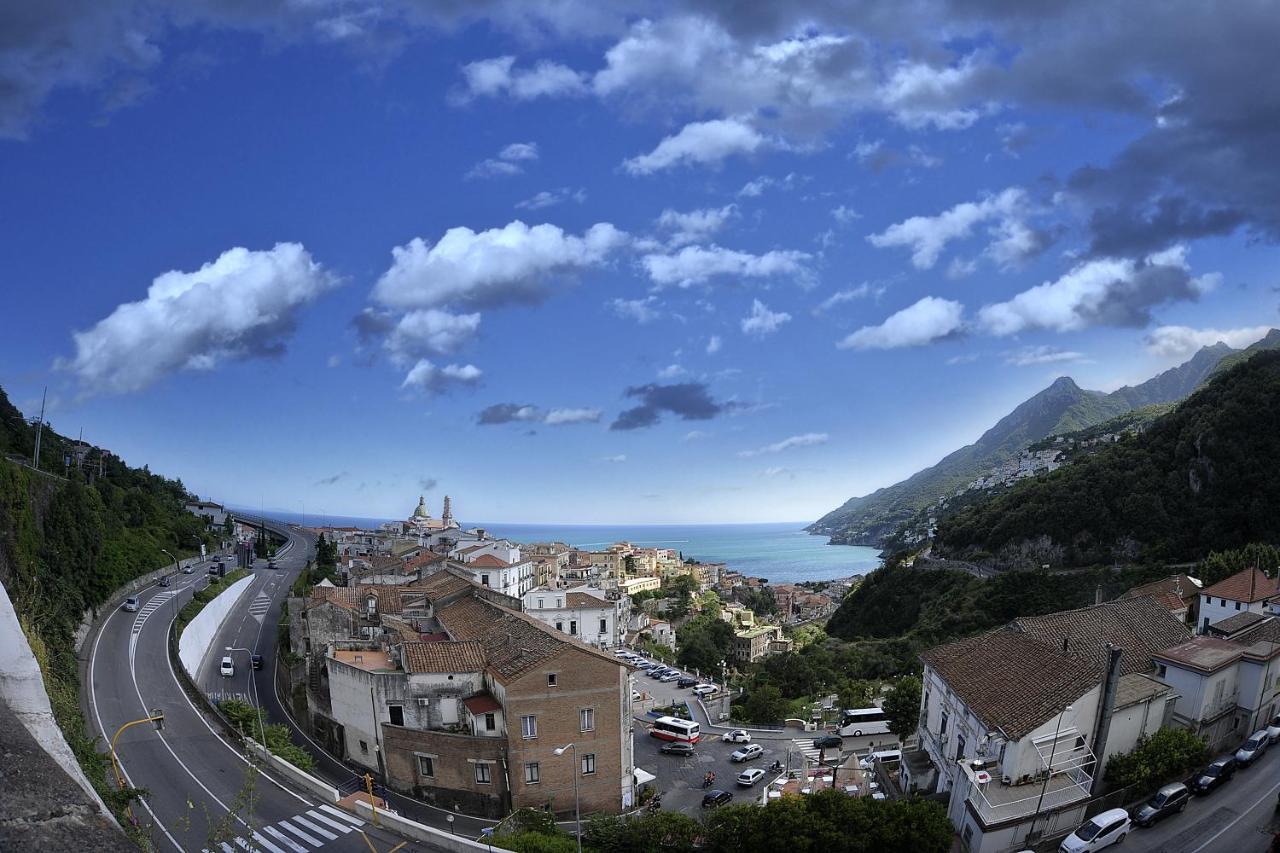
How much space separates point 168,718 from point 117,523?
33403 millimetres

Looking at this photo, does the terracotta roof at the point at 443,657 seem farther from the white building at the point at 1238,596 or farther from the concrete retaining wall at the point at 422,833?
the white building at the point at 1238,596

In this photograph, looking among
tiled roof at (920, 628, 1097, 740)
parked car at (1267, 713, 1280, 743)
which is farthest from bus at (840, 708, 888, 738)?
parked car at (1267, 713, 1280, 743)

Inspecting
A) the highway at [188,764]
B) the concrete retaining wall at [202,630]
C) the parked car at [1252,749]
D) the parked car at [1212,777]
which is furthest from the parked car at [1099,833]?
the concrete retaining wall at [202,630]

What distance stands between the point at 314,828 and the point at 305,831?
0.26m

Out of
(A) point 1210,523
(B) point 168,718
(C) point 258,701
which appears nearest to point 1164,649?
(B) point 168,718

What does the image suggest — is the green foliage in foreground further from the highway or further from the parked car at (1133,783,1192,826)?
the highway

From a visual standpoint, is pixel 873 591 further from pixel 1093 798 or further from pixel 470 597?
pixel 1093 798

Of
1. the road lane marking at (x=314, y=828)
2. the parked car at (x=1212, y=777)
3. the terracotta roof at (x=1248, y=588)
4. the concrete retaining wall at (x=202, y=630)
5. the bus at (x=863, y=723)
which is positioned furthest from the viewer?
the terracotta roof at (x=1248, y=588)

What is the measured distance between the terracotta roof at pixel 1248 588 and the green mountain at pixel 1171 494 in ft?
138

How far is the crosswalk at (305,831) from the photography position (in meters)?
20.5

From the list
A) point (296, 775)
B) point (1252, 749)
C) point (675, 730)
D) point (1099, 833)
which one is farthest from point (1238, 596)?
point (296, 775)

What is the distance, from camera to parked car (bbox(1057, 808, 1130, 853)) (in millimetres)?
18547

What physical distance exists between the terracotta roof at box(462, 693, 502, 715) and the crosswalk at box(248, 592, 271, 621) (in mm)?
30399

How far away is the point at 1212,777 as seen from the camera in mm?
21203
